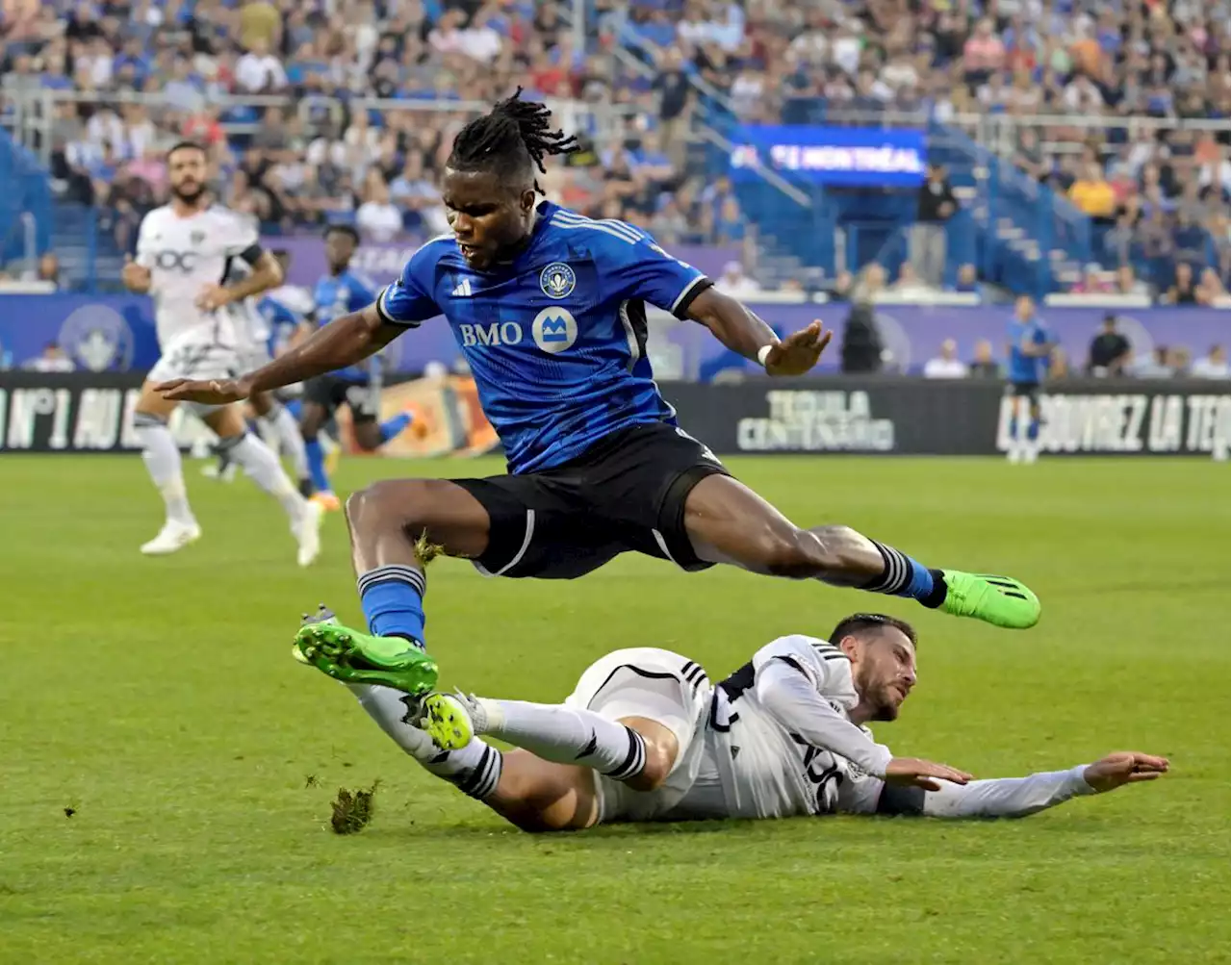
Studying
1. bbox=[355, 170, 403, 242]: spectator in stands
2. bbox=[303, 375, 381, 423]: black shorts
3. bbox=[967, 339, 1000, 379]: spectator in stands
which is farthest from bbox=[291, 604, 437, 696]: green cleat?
bbox=[967, 339, 1000, 379]: spectator in stands

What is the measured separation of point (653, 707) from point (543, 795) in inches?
14.8

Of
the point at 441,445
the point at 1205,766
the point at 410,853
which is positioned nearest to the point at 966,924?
the point at 410,853

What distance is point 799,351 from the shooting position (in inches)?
217

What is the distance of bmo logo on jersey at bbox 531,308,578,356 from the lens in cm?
606

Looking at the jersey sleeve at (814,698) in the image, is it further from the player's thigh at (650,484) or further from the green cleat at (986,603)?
the green cleat at (986,603)

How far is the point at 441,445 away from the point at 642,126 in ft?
24.5

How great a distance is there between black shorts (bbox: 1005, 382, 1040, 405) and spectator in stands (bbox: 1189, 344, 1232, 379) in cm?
375

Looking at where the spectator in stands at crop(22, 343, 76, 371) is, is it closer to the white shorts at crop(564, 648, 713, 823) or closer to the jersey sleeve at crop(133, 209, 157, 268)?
the jersey sleeve at crop(133, 209, 157, 268)

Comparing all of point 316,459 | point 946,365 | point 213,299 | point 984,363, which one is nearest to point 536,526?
point 213,299

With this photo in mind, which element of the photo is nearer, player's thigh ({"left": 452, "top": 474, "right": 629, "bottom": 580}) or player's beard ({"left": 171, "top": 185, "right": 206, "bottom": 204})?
player's thigh ({"left": 452, "top": 474, "right": 629, "bottom": 580})

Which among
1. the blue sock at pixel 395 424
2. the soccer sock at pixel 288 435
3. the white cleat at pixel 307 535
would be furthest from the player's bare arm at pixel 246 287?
the blue sock at pixel 395 424

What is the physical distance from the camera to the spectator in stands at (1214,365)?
3070 centimetres

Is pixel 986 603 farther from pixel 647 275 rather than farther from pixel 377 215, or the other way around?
pixel 377 215

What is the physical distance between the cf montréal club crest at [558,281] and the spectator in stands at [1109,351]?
2489 cm
